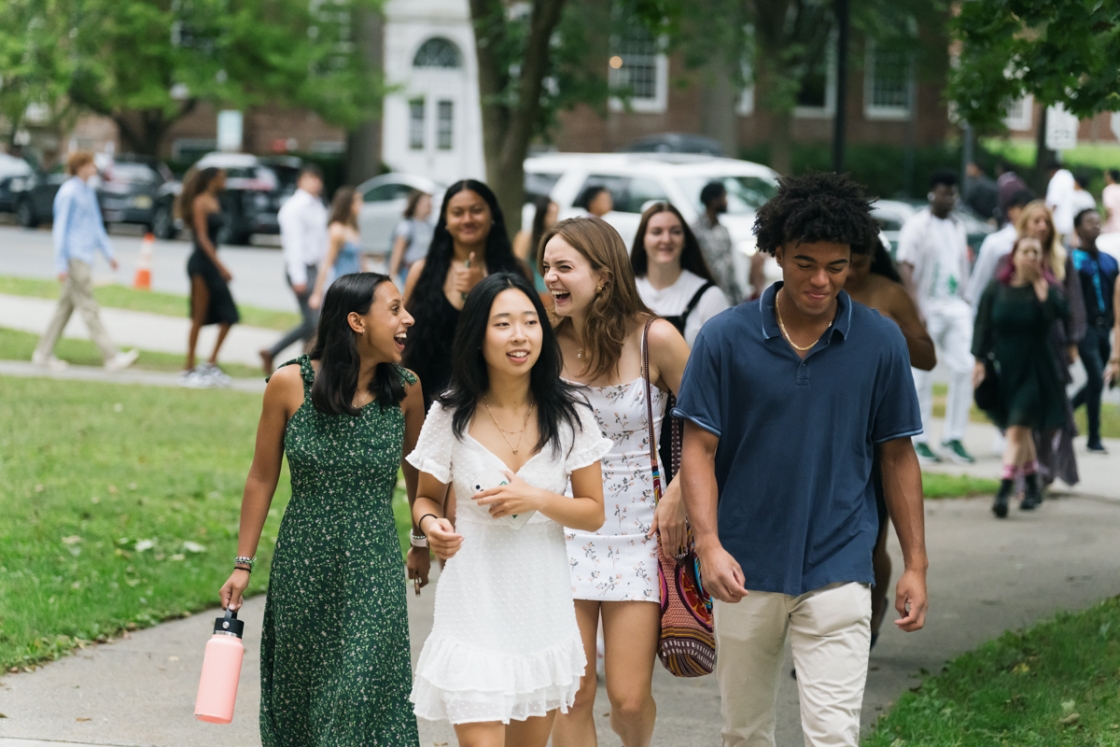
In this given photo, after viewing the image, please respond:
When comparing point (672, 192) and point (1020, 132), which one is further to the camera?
point (1020, 132)

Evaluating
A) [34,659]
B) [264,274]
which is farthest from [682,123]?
[34,659]

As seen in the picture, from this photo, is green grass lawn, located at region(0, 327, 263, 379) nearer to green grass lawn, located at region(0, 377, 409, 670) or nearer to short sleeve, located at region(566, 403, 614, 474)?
green grass lawn, located at region(0, 377, 409, 670)

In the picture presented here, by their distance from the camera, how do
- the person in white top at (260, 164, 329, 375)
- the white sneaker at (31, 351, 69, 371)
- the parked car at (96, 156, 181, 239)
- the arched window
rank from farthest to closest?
the arched window
the parked car at (96, 156, 181, 239)
the white sneaker at (31, 351, 69, 371)
the person in white top at (260, 164, 329, 375)

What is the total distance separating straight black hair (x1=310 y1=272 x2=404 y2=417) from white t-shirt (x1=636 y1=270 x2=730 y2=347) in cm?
199

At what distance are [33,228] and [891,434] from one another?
32655 mm

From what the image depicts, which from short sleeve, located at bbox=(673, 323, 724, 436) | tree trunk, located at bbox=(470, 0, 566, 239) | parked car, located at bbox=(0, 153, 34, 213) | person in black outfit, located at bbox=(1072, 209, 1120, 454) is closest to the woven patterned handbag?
short sleeve, located at bbox=(673, 323, 724, 436)

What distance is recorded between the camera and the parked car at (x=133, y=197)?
3247cm

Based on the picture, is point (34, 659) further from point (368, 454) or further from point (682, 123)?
point (682, 123)

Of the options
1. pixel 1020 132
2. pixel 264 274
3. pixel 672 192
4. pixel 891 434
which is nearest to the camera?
pixel 891 434

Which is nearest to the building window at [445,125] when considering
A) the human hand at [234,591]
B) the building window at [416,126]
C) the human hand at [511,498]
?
the building window at [416,126]

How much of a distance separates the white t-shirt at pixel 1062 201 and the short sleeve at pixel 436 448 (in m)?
13.5

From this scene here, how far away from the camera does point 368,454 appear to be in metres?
4.28

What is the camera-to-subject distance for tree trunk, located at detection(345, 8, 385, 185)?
1555 inches

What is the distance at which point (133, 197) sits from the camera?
107ft
